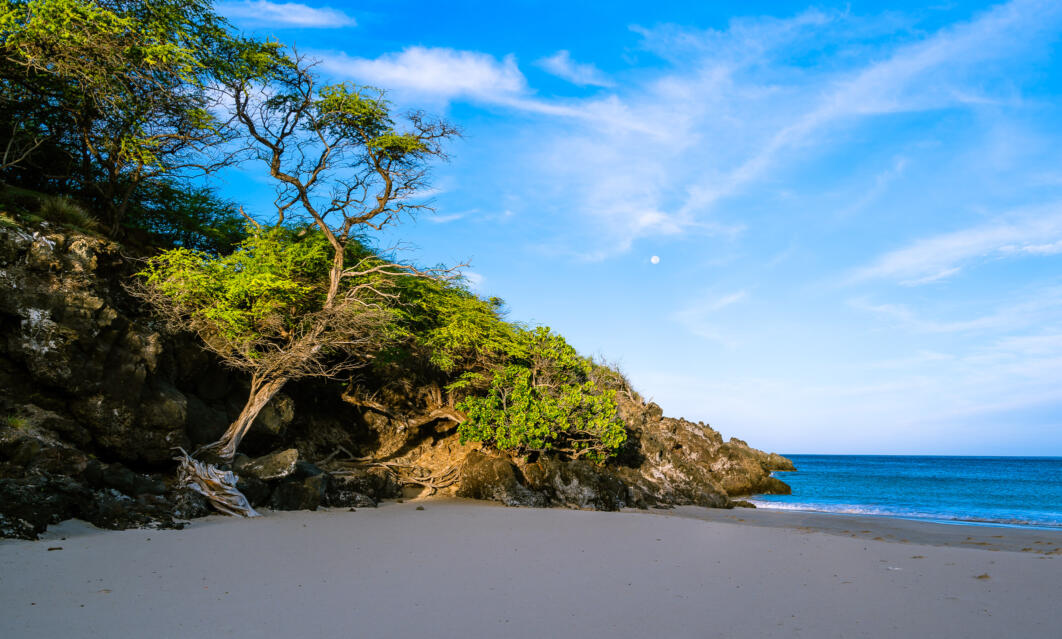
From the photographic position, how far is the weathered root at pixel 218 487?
993 cm

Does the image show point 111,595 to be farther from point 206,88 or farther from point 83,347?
point 206,88

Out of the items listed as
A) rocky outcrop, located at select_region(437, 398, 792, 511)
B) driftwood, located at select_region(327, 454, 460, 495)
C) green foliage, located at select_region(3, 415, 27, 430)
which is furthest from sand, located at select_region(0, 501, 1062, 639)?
driftwood, located at select_region(327, 454, 460, 495)

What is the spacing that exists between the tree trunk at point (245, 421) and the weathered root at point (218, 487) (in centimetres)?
123

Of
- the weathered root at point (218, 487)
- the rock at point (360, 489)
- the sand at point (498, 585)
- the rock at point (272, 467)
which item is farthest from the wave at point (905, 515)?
the weathered root at point (218, 487)

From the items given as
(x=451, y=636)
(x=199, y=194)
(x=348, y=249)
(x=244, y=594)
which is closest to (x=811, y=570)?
(x=451, y=636)

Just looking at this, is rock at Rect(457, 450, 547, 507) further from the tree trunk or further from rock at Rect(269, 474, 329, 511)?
the tree trunk

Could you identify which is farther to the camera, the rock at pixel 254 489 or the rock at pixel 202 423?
the rock at pixel 202 423

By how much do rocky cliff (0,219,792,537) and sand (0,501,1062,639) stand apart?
116cm

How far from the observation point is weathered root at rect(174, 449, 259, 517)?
993 cm

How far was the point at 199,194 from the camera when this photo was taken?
55.7 feet

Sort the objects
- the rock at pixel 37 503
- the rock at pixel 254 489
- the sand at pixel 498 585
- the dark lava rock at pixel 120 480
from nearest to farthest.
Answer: the sand at pixel 498 585
the rock at pixel 37 503
the dark lava rock at pixel 120 480
the rock at pixel 254 489

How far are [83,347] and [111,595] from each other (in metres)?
7.38

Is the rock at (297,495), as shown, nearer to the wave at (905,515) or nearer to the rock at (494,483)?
the rock at (494,483)

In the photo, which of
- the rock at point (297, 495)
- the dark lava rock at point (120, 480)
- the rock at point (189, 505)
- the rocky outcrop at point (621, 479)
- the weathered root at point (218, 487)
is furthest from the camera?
the rocky outcrop at point (621, 479)
